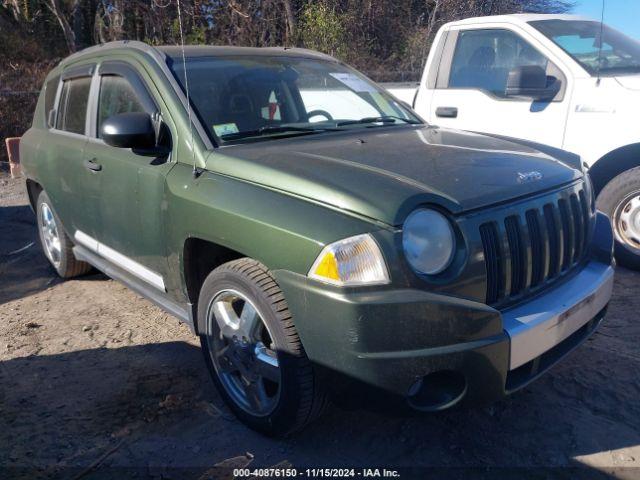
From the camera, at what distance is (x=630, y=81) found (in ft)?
15.6

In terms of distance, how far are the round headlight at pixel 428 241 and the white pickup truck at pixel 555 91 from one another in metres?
3.05

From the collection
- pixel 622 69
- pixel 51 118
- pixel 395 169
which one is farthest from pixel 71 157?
pixel 622 69

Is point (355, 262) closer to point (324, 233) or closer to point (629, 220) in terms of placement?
point (324, 233)

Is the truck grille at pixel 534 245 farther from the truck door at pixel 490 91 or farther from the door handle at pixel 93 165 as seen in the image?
the door handle at pixel 93 165

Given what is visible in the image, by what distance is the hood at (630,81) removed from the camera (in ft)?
15.5

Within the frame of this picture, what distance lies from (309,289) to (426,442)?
1054 mm

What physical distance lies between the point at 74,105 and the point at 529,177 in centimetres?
336

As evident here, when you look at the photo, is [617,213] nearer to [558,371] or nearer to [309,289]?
[558,371]

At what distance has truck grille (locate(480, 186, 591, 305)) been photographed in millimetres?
2512

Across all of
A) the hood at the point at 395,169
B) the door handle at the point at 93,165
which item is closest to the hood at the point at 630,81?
the hood at the point at 395,169

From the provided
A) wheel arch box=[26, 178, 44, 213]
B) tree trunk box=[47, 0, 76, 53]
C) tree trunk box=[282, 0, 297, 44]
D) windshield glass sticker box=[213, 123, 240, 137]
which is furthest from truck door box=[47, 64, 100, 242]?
tree trunk box=[47, 0, 76, 53]

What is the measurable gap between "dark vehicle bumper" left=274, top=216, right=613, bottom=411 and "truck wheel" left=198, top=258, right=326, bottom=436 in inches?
4.6

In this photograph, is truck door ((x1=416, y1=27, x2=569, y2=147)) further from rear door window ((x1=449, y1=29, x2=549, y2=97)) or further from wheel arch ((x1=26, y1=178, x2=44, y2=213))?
wheel arch ((x1=26, y1=178, x2=44, y2=213))

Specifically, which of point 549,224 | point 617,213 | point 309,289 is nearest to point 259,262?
point 309,289
